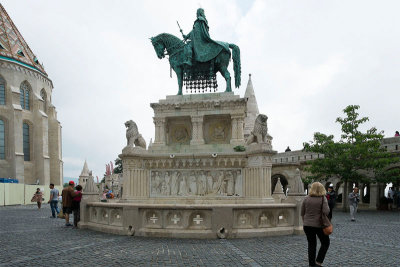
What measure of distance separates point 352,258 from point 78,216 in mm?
9158

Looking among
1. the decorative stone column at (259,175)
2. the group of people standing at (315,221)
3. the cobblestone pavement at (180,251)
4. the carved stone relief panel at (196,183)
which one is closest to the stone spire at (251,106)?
the carved stone relief panel at (196,183)

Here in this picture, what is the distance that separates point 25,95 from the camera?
51625 mm

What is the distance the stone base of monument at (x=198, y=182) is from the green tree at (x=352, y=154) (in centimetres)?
1280

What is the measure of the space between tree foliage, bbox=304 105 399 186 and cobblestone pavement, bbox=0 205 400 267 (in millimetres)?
16113

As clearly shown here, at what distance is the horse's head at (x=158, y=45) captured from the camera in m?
16.8

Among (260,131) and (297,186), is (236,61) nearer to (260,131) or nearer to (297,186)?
(260,131)

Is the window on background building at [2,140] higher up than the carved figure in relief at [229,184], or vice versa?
the window on background building at [2,140]

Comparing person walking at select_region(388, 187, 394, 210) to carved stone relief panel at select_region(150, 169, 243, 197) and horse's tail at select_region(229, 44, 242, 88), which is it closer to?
horse's tail at select_region(229, 44, 242, 88)

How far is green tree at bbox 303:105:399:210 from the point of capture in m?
25.2

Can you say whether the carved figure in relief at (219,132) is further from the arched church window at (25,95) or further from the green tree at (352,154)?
the arched church window at (25,95)

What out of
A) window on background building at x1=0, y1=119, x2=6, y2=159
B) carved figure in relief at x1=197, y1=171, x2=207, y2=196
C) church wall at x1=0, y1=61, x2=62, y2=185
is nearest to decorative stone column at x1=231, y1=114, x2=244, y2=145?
carved figure in relief at x1=197, y1=171, x2=207, y2=196

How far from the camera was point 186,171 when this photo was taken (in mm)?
14070

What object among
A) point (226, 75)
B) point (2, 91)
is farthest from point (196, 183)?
point (2, 91)

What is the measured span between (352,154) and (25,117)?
44073 millimetres
